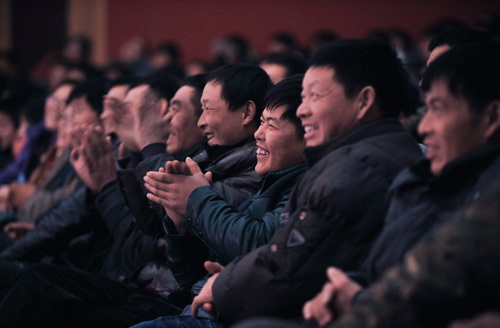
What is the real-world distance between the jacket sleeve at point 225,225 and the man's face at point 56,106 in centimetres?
258

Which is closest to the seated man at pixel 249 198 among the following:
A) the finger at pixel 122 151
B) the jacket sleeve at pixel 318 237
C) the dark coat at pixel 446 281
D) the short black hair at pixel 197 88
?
the jacket sleeve at pixel 318 237

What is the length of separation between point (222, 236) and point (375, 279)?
21.0 inches

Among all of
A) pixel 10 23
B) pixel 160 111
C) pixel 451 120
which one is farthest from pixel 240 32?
pixel 451 120

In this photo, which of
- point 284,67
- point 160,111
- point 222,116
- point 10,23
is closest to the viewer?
point 222,116

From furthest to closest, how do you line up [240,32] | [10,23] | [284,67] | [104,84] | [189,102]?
[10,23] → [240,32] → [104,84] → [284,67] → [189,102]

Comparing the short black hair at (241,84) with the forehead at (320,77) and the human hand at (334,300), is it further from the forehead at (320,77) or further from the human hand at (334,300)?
the human hand at (334,300)

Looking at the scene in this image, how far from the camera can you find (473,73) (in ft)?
5.14

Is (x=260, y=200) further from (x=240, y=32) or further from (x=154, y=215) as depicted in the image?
(x=240, y=32)

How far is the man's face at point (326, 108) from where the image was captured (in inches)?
73.4

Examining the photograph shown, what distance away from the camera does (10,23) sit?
34.2 ft

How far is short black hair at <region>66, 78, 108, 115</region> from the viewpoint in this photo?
385cm

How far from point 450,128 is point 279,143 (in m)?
0.74

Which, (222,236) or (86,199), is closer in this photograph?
(222,236)

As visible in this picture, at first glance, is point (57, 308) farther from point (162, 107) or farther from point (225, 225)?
point (162, 107)
